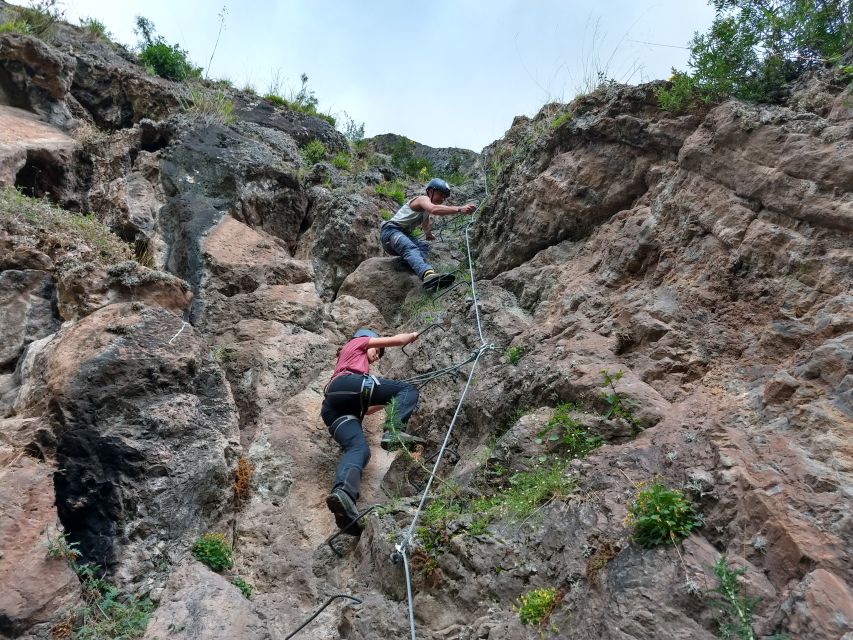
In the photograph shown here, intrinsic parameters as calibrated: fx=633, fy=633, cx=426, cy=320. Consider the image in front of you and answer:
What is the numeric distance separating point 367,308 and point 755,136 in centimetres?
511

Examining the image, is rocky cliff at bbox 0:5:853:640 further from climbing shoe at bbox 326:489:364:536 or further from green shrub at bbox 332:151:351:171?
green shrub at bbox 332:151:351:171

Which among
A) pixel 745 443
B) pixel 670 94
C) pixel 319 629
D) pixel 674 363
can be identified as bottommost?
pixel 319 629

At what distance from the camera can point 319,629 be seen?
15.2ft

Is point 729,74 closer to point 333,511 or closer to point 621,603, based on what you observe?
point 621,603

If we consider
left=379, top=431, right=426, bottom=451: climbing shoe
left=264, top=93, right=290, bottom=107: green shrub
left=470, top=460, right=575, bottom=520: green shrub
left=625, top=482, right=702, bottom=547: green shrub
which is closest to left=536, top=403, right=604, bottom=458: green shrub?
left=470, top=460, right=575, bottom=520: green shrub

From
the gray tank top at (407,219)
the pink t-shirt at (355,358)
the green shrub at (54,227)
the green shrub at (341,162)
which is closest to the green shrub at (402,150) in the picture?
the green shrub at (341,162)

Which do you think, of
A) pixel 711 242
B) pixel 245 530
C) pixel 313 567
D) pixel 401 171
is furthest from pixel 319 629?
pixel 401 171

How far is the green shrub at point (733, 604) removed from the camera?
2.99 m

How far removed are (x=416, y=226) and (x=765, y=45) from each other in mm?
4933

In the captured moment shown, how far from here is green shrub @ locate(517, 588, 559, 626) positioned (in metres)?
3.67

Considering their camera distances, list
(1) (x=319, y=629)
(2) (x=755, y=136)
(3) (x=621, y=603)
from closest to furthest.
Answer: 1. (3) (x=621, y=603)
2. (1) (x=319, y=629)
3. (2) (x=755, y=136)

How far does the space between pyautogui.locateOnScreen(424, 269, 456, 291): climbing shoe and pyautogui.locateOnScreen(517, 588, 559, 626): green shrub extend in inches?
201

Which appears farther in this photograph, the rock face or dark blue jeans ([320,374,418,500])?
dark blue jeans ([320,374,418,500])

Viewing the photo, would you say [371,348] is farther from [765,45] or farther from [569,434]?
[765,45]
